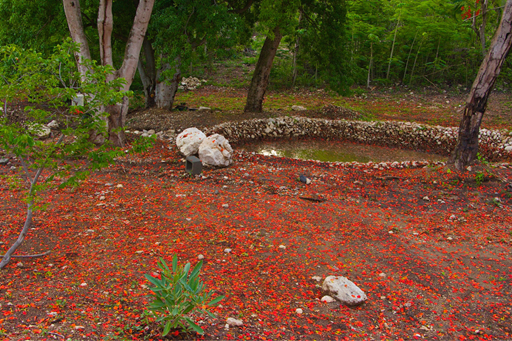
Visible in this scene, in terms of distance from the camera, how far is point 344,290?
164 inches

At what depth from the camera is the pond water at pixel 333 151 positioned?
11.2 metres

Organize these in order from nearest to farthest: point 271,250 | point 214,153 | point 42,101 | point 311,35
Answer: point 42,101 → point 271,250 → point 214,153 → point 311,35

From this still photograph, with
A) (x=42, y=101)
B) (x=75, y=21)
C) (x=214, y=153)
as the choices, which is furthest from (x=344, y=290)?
(x=75, y=21)

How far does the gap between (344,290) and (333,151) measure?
26.7ft

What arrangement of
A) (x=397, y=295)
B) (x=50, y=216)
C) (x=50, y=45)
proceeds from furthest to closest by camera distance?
(x=50, y=45), (x=50, y=216), (x=397, y=295)

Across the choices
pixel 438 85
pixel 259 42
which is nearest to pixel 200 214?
pixel 438 85

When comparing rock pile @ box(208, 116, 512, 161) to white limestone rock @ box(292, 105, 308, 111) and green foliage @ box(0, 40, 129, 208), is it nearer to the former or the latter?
white limestone rock @ box(292, 105, 308, 111)

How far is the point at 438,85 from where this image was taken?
60.8 ft

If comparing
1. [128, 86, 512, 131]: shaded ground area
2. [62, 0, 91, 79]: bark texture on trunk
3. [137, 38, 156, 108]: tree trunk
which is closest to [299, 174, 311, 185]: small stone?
[128, 86, 512, 131]: shaded ground area

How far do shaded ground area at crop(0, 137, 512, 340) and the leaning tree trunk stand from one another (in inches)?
17.5

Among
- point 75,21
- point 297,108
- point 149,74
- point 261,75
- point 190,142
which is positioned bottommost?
point 190,142

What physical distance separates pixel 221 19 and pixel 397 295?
7804mm

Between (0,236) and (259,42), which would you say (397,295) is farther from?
(259,42)

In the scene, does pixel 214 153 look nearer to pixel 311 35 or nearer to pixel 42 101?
pixel 42 101
